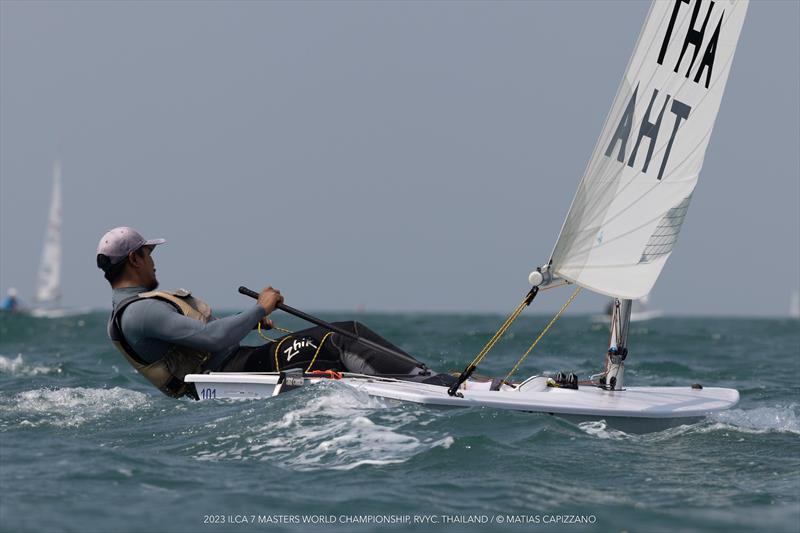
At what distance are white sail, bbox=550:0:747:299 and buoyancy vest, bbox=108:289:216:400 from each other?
2.47m

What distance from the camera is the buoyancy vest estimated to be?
7055 mm

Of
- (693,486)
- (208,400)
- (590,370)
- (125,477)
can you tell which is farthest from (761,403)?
(125,477)

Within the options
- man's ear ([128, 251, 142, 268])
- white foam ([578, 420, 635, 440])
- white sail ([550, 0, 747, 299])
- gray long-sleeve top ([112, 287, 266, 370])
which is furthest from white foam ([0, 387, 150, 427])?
white sail ([550, 0, 747, 299])

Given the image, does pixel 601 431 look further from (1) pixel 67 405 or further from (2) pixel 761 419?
(1) pixel 67 405

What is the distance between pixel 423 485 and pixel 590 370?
25.5 ft

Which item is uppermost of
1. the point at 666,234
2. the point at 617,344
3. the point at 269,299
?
the point at 666,234

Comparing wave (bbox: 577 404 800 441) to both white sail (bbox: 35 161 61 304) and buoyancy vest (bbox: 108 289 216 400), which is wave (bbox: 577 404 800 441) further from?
white sail (bbox: 35 161 61 304)

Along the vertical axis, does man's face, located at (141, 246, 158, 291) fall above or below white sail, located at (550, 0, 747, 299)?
below

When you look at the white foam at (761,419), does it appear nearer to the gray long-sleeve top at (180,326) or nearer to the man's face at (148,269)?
the gray long-sleeve top at (180,326)

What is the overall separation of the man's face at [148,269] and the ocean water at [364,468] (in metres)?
0.84

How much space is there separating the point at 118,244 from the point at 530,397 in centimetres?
286

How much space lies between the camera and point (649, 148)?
24.3 ft

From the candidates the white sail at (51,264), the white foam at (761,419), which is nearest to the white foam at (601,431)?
the white foam at (761,419)

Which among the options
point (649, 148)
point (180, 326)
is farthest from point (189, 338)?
point (649, 148)
